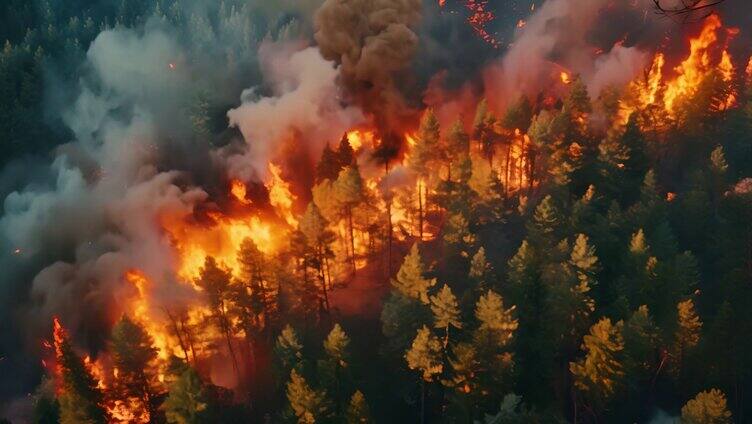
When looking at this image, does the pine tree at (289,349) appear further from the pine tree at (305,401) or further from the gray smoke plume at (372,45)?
the gray smoke plume at (372,45)

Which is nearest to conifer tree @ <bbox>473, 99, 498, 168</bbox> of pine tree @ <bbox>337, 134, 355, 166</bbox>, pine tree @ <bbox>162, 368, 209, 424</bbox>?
pine tree @ <bbox>337, 134, 355, 166</bbox>

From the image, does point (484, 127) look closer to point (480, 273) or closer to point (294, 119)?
point (480, 273)

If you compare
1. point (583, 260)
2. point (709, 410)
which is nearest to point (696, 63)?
point (583, 260)

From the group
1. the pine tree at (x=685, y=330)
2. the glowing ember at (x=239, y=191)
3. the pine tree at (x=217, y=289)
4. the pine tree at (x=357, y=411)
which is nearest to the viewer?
the pine tree at (x=357, y=411)

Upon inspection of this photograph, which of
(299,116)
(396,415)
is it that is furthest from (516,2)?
(396,415)

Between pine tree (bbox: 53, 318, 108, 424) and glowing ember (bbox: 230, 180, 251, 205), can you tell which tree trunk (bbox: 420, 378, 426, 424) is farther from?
glowing ember (bbox: 230, 180, 251, 205)

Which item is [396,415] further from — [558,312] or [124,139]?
[124,139]

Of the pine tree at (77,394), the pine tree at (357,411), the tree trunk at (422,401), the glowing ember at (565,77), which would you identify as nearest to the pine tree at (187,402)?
the pine tree at (77,394)
